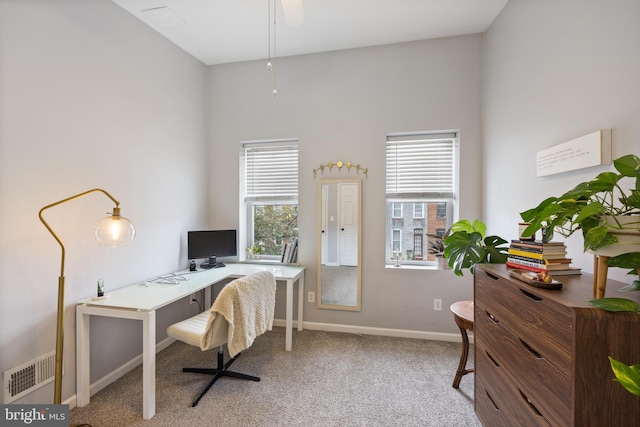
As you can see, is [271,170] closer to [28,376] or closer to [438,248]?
[438,248]

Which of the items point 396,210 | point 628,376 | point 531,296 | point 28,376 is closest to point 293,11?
point 531,296

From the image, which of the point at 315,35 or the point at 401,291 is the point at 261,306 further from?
the point at 315,35

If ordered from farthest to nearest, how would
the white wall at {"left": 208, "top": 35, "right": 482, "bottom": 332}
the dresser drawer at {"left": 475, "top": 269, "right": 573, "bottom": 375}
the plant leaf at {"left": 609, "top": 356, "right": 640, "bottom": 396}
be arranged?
1. the white wall at {"left": 208, "top": 35, "right": 482, "bottom": 332}
2. the dresser drawer at {"left": 475, "top": 269, "right": 573, "bottom": 375}
3. the plant leaf at {"left": 609, "top": 356, "right": 640, "bottom": 396}

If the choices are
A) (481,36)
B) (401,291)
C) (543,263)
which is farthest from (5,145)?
(481,36)

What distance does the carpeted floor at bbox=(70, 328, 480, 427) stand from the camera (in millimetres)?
1762

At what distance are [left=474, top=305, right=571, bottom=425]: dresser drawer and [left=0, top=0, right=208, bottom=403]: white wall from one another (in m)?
2.71

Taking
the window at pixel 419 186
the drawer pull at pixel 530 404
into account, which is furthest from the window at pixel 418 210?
the drawer pull at pixel 530 404

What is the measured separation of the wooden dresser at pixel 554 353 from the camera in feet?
2.80

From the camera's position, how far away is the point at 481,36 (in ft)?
8.71

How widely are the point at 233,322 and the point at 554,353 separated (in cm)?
170

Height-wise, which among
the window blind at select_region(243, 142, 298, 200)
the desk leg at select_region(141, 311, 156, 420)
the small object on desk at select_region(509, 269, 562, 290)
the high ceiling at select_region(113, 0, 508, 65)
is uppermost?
the high ceiling at select_region(113, 0, 508, 65)

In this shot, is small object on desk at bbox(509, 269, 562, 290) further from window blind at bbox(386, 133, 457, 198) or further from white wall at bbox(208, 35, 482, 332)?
window blind at bbox(386, 133, 457, 198)

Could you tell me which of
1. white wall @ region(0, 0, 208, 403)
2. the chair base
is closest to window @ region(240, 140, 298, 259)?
white wall @ region(0, 0, 208, 403)

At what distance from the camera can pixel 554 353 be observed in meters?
0.98
